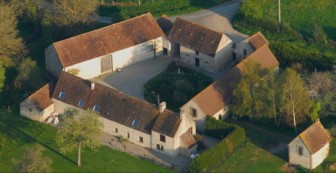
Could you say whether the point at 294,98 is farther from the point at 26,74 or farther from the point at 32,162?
the point at 26,74

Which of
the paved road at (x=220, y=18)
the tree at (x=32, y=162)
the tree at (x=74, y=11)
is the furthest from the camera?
the paved road at (x=220, y=18)

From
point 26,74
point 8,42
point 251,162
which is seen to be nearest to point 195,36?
point 26,74

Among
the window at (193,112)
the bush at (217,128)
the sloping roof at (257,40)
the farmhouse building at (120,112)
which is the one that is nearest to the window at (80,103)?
the farmhouse building at (120,112)

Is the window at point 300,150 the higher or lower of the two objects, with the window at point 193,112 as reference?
lower

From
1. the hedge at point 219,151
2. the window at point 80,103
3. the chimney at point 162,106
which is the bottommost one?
the hedge at point 219,151

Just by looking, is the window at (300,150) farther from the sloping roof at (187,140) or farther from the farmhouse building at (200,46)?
the farmhouse building at (200,46)

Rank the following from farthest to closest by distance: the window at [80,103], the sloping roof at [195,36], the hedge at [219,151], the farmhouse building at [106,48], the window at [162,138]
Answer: the sloping roof at [195,36], the farmhouse building at [106,48], the window at [80,103], the window at [162,138], the hedge at [219,151]

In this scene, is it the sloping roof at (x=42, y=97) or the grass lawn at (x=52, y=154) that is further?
the sloping roof at (x=42, y=97)
